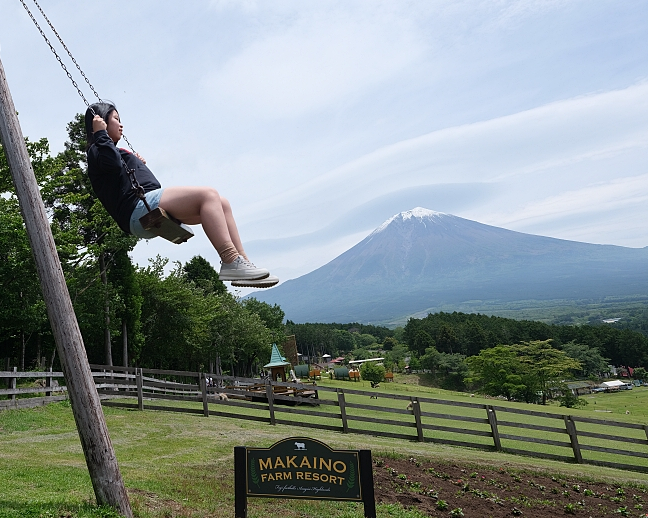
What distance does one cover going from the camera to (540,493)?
7977 mm

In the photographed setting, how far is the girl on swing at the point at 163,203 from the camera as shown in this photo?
3.01 metres

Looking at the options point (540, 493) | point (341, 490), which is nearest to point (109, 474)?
point (341, 490)

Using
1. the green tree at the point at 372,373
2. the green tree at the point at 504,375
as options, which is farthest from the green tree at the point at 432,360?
the green tree at the point at 504,375

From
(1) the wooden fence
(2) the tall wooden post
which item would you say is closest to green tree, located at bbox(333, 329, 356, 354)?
(1) the wooden fence

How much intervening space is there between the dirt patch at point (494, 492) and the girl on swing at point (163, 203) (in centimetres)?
504

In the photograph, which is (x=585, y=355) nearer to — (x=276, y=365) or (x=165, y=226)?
(x=276, y=365)

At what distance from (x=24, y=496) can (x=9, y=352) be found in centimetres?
1924

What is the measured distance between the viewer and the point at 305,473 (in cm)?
479

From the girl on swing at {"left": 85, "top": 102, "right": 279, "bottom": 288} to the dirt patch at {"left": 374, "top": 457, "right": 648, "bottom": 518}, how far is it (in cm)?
504

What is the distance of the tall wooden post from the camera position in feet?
14.2

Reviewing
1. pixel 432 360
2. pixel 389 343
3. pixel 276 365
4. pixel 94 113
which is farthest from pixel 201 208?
pixel 389 343

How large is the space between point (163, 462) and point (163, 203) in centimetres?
615

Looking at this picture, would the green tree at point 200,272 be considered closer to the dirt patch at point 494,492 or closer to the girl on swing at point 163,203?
the dirt patch at point 494,492

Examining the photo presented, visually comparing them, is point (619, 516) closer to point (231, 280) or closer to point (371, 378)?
point (231, 280)
